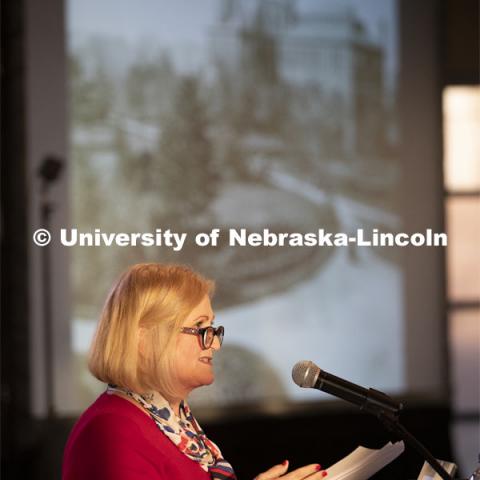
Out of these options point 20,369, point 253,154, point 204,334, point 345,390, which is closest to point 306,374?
point 345,390

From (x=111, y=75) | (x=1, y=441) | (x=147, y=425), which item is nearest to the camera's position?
(x=147, y=425)

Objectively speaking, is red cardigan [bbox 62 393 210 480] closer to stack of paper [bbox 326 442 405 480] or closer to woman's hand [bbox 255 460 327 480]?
woman's hand [bbox 255 460 327 480]

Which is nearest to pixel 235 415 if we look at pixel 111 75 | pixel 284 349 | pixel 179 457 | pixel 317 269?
pixel 284 349

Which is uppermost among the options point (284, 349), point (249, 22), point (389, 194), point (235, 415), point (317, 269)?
point (249, 22)

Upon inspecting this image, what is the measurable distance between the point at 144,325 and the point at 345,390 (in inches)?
17.3

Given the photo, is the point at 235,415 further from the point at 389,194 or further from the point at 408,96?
the point at 408,96

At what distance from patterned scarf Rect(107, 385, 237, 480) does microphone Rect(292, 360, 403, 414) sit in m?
0.39

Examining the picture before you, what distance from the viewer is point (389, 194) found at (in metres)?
4.75

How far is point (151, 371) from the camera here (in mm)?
1674

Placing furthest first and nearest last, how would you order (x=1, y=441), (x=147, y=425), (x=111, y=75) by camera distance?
(x=111, y=75)
(x=1, y=441)
(x=147, y=425)

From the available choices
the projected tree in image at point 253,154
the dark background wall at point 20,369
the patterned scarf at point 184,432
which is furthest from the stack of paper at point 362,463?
the projected tree in image at point 253,154

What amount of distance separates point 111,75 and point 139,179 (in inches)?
22.1

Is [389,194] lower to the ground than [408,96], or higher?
lower

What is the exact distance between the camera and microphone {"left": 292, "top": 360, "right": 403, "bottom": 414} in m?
1.41
